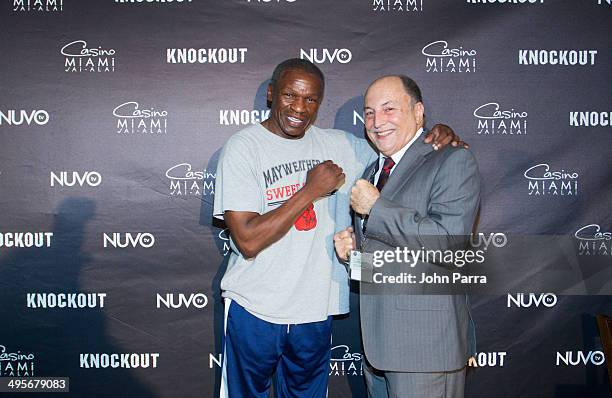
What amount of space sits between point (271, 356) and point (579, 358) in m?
1.80

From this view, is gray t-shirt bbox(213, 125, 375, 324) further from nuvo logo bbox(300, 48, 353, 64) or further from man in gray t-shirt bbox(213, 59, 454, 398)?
nuvo logo bbox(300, 48, 353, 64)

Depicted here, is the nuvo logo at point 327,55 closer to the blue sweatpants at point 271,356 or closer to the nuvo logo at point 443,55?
the nuvo logo at point 443,55

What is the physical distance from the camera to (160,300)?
9.54 ft

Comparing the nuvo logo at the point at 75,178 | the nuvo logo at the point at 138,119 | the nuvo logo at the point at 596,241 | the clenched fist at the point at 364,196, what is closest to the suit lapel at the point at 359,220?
the clenched fist at the point at 364,196

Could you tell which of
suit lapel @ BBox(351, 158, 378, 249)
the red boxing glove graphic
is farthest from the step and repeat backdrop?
the red boxing glove graphic

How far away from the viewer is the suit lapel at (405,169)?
1888 millimetres

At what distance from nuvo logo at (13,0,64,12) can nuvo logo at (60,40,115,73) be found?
0.21 metres

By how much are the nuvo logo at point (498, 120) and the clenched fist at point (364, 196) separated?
128 cm

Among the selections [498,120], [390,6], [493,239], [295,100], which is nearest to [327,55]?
[390,6]

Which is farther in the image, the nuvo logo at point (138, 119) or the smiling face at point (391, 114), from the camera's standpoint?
the nuvo logo at point (138, 119)

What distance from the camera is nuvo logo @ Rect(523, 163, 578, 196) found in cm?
288

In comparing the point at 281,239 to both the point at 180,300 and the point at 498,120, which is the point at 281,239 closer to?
the point at 180,300

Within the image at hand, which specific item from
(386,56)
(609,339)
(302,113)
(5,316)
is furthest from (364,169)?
(5,316)

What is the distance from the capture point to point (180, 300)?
291 centimetres
